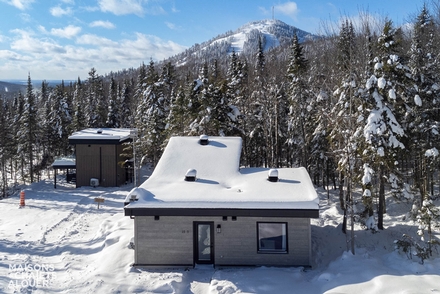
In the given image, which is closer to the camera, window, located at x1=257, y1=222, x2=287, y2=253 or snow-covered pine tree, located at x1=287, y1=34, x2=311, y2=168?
window, located at x1=257, y1=222, x2=287, y2=253

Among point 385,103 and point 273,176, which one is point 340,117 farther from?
point 273,176

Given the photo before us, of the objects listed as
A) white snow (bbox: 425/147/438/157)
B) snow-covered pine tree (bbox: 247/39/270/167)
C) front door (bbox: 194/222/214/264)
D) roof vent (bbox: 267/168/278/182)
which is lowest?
front door (bbox: 194/222/214/264)

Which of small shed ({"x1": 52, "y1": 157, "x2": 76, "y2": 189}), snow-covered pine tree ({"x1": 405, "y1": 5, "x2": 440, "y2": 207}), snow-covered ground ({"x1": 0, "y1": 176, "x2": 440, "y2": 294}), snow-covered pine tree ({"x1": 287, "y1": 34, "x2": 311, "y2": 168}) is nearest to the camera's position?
snow-covered ground ({"x1": 0, "y1": 176, "x2": 440, "y2": 294})

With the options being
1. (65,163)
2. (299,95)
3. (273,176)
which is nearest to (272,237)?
(273,176)

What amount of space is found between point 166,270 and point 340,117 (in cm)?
872

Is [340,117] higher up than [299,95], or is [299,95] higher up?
[299,95]

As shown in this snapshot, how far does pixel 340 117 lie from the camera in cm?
1352

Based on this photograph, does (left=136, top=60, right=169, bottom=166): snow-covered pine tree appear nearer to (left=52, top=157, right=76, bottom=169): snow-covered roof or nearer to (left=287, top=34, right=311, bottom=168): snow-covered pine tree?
(left=52, top=157, right=76, bottom=169): snow-covered roof

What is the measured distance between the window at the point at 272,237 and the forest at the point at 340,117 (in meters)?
2.74

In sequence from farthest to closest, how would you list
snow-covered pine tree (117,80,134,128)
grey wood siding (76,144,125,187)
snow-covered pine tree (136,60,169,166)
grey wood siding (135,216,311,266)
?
snow-covered pine tree (117,80,134,128) → snow-covered pine tree (136,60,169,166) → grey wood siding (76,144,125,187) → grey wood siding (135,216,311,266)

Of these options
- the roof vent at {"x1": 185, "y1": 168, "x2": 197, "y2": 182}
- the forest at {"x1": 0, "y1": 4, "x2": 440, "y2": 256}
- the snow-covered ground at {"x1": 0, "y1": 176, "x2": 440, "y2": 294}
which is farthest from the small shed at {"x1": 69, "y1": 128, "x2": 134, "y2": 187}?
the roof vent at {"x1": 185, "y1": 168, "x2": 197, "y2": 182}

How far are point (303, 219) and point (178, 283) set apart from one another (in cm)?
441

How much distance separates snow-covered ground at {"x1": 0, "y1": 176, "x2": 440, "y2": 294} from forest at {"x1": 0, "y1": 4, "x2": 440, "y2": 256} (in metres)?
1.39

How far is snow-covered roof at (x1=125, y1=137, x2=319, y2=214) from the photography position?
10922mm
